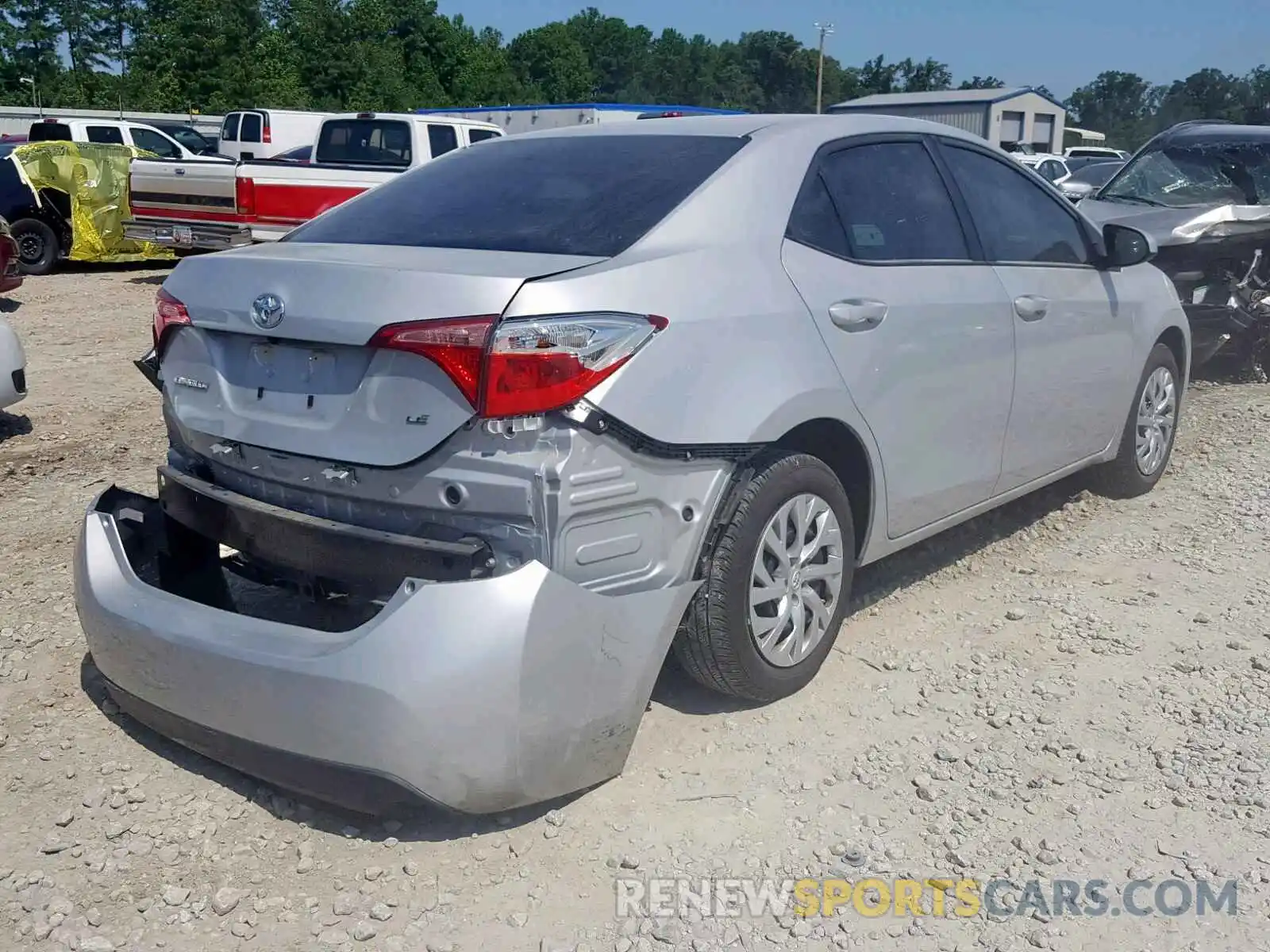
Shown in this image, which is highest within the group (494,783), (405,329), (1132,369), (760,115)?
(760,115)

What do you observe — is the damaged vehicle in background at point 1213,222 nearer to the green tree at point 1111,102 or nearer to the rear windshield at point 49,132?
the rear windshield at point 49,132

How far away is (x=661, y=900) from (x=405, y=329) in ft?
4.79

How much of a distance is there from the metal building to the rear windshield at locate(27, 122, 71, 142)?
41.6 metres

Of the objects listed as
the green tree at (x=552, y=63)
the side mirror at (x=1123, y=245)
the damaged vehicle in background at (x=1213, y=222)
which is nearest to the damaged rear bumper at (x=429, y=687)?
the side mirror at (x=1123, y=245)

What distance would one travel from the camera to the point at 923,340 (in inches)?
A: 154

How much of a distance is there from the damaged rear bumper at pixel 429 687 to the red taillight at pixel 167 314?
780 millimetres

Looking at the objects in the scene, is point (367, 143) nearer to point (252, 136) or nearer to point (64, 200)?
point (64, 200)

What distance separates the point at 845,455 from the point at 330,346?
1.64m

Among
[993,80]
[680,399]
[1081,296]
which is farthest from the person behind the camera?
[993,80]

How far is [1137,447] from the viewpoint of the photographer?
18.5ft

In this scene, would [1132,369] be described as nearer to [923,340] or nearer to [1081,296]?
[1081,296]

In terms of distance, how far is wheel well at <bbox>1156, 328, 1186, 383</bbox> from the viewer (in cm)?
571

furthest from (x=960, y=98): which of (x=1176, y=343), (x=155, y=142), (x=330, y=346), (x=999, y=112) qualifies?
(x=330, y=346)

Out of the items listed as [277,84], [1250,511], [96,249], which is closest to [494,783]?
[1250,511]
